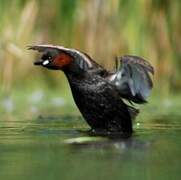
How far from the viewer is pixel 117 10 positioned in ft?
27.0

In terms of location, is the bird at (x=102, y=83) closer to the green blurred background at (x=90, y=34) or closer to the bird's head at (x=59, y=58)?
the bird's head at (x=59, y=58)

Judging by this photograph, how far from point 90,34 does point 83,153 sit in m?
5.38

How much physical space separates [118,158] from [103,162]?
13 cm

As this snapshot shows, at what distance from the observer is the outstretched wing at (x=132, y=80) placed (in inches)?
223

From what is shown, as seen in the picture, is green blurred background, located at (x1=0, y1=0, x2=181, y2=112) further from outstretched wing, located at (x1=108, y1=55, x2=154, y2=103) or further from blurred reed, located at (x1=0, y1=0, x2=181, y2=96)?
outstretched wing, located at (x1=108, y1=55, x2=154, y2=103)

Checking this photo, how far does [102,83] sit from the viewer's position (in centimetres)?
559

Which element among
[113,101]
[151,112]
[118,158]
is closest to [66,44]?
[151,112]

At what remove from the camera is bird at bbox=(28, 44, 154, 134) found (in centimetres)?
551

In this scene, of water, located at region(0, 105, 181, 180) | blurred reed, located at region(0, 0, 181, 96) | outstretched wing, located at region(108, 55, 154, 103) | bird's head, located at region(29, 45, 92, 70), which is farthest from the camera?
blurred reed, located at region(0, 0, 181, 96)

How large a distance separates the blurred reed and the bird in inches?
87.1

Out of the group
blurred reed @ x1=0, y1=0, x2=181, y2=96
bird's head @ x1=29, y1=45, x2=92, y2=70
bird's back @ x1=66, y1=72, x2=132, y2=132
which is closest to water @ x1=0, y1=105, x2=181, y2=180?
bird's back @ x1=66, y1=72, x2=132, y2=132

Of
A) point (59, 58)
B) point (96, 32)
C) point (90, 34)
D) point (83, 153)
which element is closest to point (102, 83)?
point (59, 58)

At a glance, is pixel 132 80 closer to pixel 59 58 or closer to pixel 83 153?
pixel 59 58

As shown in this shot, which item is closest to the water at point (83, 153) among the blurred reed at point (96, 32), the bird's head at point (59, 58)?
the bird's head at point (59, 58)
